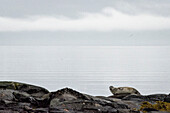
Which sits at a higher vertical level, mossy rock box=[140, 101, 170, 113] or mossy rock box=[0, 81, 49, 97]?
mossy rock box=[0, 81, 49, 97]

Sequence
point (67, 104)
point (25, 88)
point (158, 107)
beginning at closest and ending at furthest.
A: point (67, 104)
point (158, 107)
point (25, 88)

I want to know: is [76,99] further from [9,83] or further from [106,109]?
[9,83]

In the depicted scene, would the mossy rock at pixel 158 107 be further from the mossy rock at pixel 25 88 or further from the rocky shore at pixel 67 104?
the mossy rock at pixel 25 88

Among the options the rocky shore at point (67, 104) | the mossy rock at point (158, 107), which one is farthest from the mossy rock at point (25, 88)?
the mossy rock at point (158, 107)

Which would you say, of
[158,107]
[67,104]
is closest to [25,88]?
[67,104]

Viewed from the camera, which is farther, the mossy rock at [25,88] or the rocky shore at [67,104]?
the mossy rock at [25,88]

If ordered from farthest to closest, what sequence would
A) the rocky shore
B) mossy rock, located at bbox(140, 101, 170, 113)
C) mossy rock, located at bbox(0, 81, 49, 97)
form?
mossy rock, located at bbox(0, 81, 49, 97) → mossy rock, located at bbox(140, 101, 170, 113) → the rocky shore

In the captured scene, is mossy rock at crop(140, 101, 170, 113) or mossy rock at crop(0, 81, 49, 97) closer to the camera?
mossy rock at crop(140, 101, 170, 113)

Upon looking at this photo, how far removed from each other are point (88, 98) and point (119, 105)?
1.15 m

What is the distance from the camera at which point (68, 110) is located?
30.8ft

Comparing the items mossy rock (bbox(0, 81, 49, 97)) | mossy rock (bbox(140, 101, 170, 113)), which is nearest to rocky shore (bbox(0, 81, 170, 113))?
mossy rock (bbox(140, 101, 170, 113))

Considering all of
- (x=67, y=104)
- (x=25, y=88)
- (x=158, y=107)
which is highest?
(x=25, y=88)

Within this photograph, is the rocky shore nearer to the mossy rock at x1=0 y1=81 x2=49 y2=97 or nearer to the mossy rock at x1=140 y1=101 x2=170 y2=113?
the mossy rock at x1=140 y1=101 x2=170 y2=113

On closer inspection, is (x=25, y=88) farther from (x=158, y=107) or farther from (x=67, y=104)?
(x=158, y=107)
